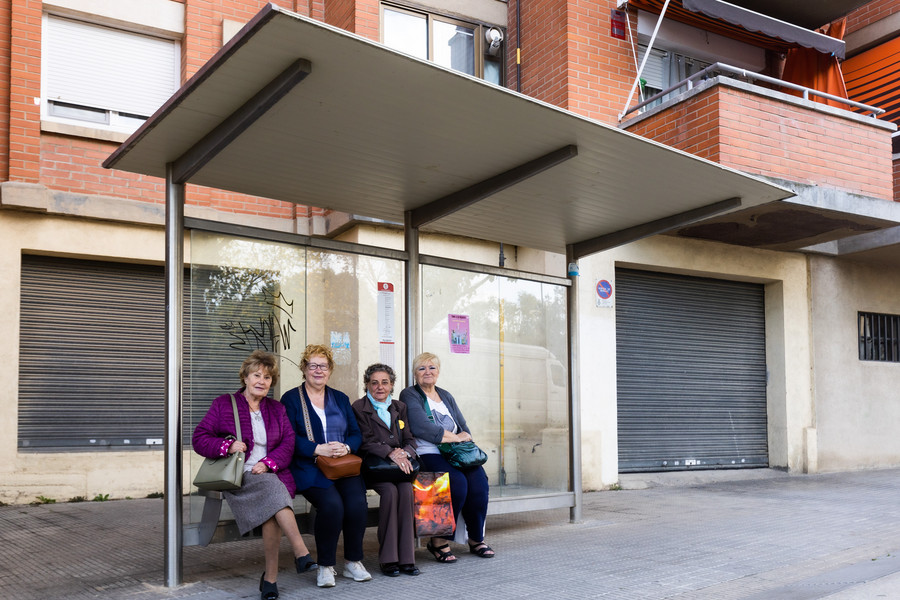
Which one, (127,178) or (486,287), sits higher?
(127,178)

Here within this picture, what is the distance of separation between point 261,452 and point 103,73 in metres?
6.80

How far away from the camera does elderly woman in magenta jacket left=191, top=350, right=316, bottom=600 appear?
17.3 feet

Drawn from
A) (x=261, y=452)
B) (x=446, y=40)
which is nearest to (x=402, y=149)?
(x=261, y=452)

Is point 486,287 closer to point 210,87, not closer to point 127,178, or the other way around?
point 210,87

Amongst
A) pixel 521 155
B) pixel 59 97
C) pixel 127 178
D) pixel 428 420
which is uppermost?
pixel 59 97

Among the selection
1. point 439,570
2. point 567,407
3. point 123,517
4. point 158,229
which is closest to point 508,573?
point 439,570

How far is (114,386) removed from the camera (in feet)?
33.2

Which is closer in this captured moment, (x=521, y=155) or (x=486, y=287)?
(x=521, y=155)

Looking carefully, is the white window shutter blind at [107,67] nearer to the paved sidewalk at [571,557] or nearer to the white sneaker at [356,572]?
the paved sidewalk at [571,557]

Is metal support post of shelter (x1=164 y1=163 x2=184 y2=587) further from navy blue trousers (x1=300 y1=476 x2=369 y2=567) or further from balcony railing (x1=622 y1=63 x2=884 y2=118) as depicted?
balcony railing (x1=622 y1=63 x2=884 y2=118)

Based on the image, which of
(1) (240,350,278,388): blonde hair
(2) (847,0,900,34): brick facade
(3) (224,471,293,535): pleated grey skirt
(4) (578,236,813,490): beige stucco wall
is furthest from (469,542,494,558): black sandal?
(2) (847,0,900,34): brick facade

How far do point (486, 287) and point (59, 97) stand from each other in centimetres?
596

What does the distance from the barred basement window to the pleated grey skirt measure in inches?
476

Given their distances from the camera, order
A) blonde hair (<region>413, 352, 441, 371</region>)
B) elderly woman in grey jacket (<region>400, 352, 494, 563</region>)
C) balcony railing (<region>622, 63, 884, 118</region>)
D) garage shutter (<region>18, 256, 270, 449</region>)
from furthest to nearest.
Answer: balcony railing (<region>622, 63, 884, 118</region>) → garage shutter (<region>18, 256, 270, 449</region>) → blonde hair (<region>413, 352, 441, 371</region>) → elderly woman in grey jacket (<region>400, 352, 494, 563</region>)
